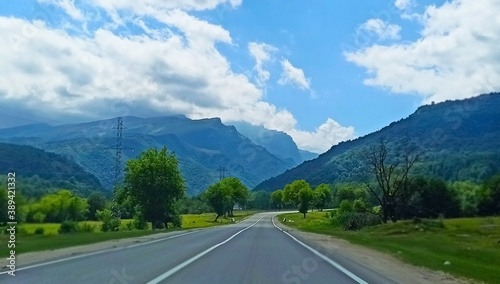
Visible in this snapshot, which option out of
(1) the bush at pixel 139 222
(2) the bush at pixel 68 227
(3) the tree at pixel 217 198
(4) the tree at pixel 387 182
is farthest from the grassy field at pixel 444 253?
(3) the tree at pixel 217 198

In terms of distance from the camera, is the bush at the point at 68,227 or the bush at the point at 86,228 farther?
the bush at the point at 86,228

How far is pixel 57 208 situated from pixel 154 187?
1799 inches

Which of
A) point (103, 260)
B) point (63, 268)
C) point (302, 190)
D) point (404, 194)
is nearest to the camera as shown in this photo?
point (63, 268)

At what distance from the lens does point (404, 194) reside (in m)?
81.4

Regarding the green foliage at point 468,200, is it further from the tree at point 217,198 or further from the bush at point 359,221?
the tree at point 217,198

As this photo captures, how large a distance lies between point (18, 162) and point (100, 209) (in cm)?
1234

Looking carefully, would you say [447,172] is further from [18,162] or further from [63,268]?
[63,268]

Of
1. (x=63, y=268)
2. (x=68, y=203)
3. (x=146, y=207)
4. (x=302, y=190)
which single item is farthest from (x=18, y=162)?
(x=302, y=190)

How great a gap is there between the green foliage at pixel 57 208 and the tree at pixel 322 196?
141965 mm

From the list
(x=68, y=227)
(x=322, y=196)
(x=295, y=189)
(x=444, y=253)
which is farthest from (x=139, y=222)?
(x=322, y=196)

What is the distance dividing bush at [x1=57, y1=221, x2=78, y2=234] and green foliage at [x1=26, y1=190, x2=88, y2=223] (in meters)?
0.56

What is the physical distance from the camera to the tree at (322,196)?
180 metres

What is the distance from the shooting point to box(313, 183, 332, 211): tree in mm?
179625

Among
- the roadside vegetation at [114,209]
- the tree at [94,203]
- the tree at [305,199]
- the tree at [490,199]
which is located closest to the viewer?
the roadside vegetation at [114,209]
